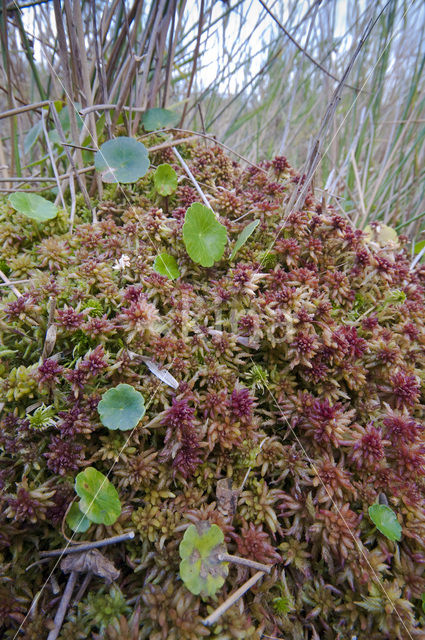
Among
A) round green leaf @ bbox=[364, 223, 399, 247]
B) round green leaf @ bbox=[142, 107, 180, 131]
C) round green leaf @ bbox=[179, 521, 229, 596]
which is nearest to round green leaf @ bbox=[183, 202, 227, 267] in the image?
round green leaf @ bbox=[142, 107, 180, 131]

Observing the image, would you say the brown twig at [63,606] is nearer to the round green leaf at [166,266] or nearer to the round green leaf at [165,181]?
the round green leaf at [166,266]

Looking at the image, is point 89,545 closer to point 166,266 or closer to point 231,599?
point 231,599

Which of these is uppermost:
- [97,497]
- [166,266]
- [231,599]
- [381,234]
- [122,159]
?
[122,159]

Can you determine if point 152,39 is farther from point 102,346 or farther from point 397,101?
point 397,101

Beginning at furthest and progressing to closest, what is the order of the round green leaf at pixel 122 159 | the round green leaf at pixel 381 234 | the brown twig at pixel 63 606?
the round green leaf at pixel 381 234
the round green leaf at pixel 122 159
the brown twig at pixel 63 606

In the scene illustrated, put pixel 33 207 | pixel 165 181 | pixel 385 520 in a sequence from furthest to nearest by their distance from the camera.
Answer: pixel 165 181
pixel 33 207
pixel 385 520

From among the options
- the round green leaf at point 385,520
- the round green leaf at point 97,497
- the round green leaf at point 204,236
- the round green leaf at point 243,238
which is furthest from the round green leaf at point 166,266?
the round green leaf at point 385,520

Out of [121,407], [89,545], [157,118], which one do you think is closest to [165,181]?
[157,118]
